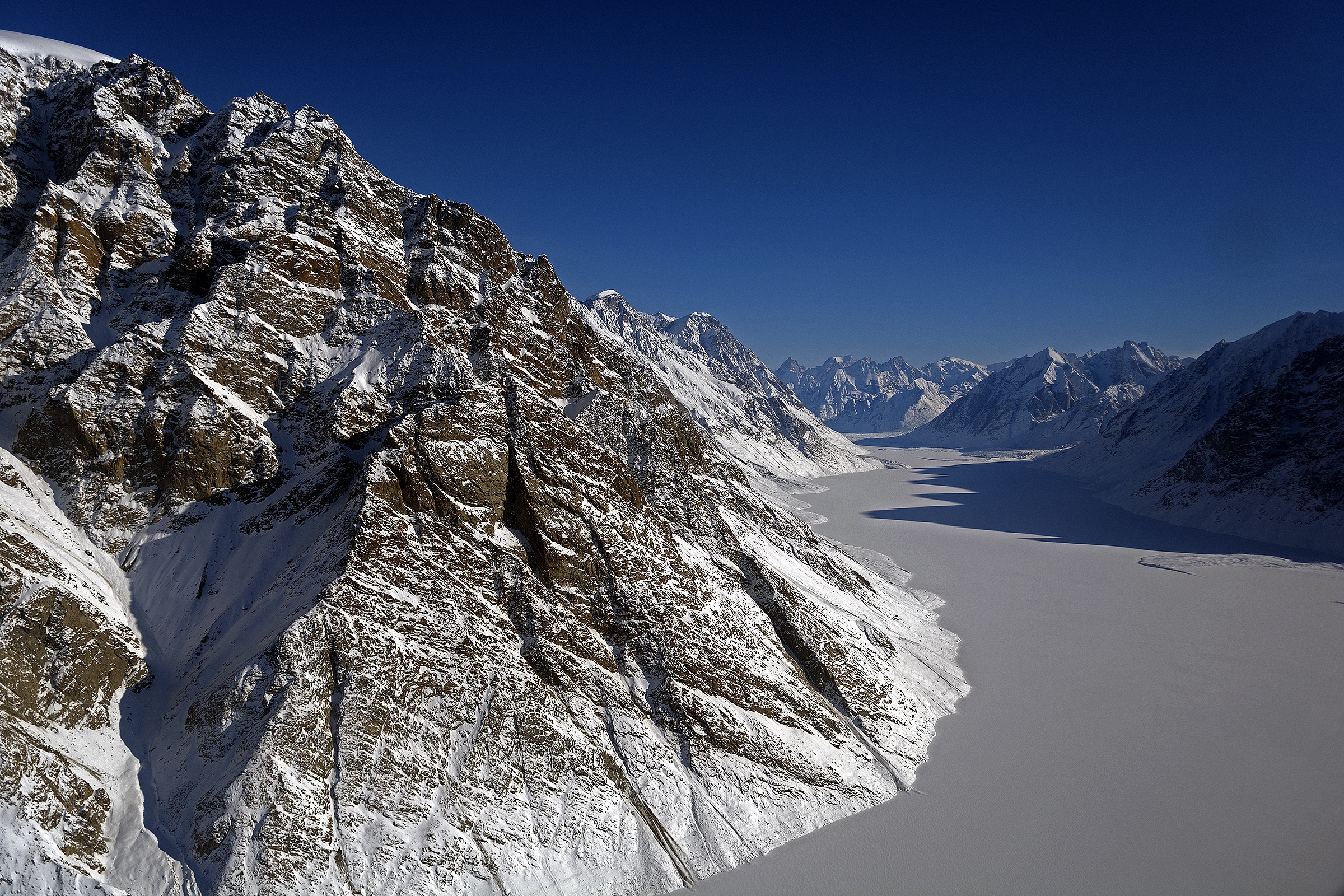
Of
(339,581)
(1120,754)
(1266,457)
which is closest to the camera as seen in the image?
(339,581)

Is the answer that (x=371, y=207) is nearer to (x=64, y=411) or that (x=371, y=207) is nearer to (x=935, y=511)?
(x=64, y=411)

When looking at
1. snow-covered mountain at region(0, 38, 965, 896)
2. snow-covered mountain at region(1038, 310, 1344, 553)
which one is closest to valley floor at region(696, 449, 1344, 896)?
snow-covered mountain at region(0, 38, 965, 896)

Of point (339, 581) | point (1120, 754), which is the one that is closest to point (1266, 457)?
point (1120, 754)

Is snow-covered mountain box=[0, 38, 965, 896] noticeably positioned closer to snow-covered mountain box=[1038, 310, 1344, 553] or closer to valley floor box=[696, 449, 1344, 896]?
valley floor box=[696, 449, 1344, 896]

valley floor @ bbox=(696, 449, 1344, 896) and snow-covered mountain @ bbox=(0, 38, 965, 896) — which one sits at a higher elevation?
snow-covered mountain @ bbox=(0, 38, 965, 896)

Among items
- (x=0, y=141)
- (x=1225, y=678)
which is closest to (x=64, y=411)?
(x=0, y=141)

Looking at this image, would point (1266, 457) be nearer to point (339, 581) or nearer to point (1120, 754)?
point (1120, 754)
